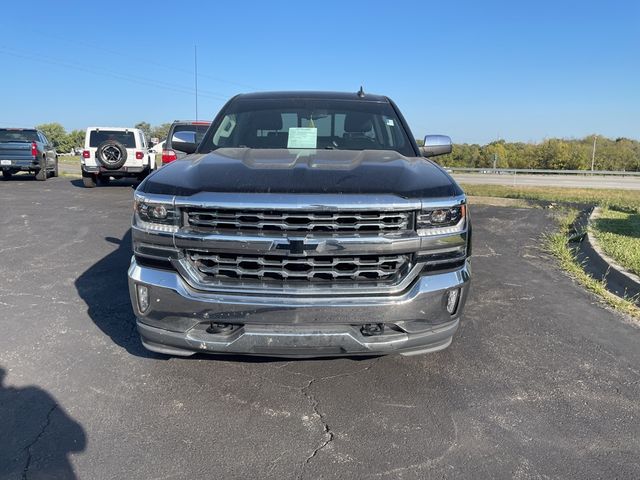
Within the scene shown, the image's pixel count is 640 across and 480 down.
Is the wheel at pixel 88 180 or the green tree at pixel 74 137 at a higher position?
the green tree at pixel 74 137

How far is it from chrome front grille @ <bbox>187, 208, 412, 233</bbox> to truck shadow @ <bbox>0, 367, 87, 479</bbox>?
4.26 ft

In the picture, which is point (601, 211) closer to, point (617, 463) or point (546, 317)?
point (546, 317)

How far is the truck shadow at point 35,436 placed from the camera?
229 centimetres

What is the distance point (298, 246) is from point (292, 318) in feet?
1.24

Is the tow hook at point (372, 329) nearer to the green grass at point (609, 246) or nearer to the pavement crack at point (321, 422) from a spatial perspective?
the pavement crack at point (321, 422)

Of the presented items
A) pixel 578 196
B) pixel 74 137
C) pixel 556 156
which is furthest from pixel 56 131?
pixel 578 196

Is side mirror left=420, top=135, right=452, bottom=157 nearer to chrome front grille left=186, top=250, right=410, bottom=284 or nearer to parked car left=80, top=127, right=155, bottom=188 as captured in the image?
chrome front grille left=186, top=250, right=410, bottom=284

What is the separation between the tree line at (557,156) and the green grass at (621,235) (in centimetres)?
5805

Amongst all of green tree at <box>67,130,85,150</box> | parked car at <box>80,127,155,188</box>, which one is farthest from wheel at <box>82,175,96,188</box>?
green tree at <box>67,130,85,150</box>

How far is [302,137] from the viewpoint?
4.05 metres

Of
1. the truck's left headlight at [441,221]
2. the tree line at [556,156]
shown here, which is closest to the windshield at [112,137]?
the truck's left headlight at [441,221]

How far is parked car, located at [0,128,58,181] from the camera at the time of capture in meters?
15.9

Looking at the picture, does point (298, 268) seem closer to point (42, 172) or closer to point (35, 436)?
point (35, 436)

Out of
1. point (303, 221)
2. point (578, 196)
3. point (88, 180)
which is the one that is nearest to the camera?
point (303, 221)
